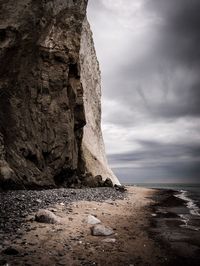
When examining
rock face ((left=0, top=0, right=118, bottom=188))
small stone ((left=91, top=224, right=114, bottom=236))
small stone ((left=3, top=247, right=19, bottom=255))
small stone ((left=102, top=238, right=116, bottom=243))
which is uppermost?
rock face ((left=0, top=0, right=118, bottom=188))

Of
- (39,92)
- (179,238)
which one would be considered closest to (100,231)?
(179,238)

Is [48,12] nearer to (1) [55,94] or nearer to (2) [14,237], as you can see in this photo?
(1) [55,94]

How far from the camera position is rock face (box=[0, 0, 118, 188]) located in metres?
25.3

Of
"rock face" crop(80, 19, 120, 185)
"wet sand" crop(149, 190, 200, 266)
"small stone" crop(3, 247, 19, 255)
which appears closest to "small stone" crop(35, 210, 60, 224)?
"small stone" crop(3, 247, 19, 255)

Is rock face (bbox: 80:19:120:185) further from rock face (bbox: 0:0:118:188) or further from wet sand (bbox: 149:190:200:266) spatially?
wet sand (bbox: 149:190:200:266)

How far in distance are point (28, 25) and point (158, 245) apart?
23.0m

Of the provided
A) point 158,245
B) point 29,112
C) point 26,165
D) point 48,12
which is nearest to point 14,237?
point 158,245

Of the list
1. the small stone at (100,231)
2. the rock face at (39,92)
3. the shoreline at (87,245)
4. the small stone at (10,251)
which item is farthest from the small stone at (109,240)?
the rock face at (39,92)

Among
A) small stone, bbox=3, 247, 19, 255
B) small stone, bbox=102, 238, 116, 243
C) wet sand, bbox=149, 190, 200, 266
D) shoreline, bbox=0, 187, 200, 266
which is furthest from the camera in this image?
small stone, bbox=102, 238, 116, 243

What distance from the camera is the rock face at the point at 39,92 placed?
25.3m

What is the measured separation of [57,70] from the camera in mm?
31188

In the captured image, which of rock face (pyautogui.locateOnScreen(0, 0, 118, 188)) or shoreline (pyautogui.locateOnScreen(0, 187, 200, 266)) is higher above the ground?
rock face (pyautogui.locateOnScreen(0, 0, 118, 188))

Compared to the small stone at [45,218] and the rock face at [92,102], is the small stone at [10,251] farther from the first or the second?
the rock face at [92,102]

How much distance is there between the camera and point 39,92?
1152 inches
